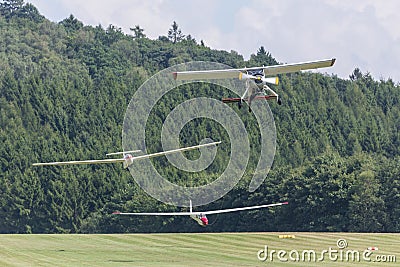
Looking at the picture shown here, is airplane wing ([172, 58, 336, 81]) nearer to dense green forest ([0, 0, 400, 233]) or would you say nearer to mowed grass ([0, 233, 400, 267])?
mowed grass ([0, 233, 400, 267])

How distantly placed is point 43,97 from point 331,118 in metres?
51.8

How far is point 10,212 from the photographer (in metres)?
141

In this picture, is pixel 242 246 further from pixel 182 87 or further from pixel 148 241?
pixel 182 87

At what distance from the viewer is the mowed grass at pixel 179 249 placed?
52219mm

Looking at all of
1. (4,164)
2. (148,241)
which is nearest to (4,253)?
(148,241)

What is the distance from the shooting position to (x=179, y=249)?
62688mm

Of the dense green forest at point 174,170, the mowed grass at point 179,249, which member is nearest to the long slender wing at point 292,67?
the mowed grass at point 179,249

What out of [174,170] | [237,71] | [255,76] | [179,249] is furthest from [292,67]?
[174,170]

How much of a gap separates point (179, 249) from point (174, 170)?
295 ft

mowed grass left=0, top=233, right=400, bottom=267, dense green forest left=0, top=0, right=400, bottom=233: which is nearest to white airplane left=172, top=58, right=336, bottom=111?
mowed grass left=0, top=233, right=400, bottom=267

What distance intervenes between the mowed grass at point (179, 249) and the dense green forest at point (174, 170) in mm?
36894

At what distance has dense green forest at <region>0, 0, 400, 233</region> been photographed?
112312 mm

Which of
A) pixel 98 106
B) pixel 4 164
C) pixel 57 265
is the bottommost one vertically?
pixel 57 265

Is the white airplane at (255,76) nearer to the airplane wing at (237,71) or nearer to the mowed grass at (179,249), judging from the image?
the airplane wing at (237,71)
